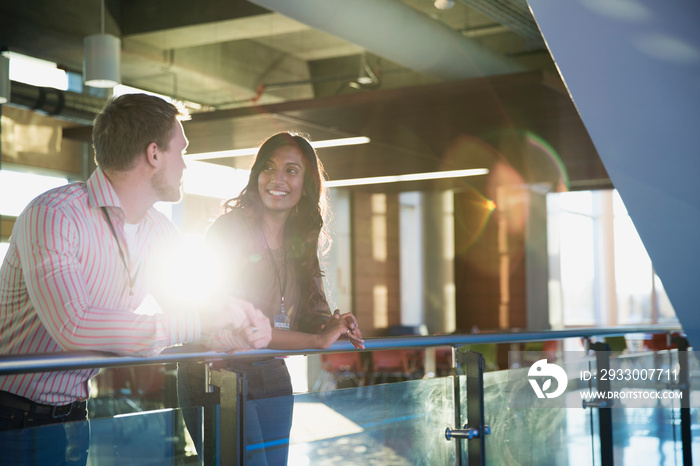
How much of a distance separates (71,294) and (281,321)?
0.92m

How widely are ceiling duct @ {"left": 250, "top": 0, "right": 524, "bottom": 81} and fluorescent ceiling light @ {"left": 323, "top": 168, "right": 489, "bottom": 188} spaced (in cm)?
116

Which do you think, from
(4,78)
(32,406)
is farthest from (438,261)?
(32,406)

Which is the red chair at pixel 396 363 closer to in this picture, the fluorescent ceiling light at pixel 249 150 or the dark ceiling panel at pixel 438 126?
the dark ceiling panel at pixel 438 126

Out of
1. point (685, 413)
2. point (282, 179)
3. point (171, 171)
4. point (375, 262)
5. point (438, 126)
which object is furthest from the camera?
point (375, 262)

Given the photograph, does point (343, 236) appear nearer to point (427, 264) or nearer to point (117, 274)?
point (427, 264)

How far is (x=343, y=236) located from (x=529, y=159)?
4994 mm

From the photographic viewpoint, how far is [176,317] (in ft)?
5.26

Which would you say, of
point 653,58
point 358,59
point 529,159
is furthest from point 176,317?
point 358,59

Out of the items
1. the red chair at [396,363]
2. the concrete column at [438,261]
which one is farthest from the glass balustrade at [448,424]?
the concrete column at [438,261]

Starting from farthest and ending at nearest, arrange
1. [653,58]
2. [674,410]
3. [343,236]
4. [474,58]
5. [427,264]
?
[427,264] < [343,236] < [474,58] < [674,410] < [653,58]

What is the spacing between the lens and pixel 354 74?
11359 millimetres

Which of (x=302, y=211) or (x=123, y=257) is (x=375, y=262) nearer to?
(x=302, y=211)

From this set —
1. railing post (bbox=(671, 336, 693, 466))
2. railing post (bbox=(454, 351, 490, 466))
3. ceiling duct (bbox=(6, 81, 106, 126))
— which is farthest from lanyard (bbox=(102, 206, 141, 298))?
ceiling duct (bbox=(6, 81, 106, 126))

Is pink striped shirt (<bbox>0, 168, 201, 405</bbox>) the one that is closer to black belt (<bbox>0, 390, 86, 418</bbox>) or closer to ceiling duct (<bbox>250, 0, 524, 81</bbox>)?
black belt (<bbox>0, 390, 86, 418</bbox>)
